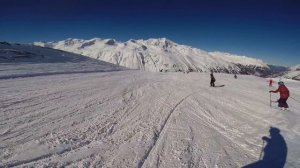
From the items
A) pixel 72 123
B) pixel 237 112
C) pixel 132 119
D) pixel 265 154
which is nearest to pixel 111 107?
pixel 132 119

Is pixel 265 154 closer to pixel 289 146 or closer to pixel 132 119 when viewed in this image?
pixel 289 146

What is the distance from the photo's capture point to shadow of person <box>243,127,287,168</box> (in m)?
7.00

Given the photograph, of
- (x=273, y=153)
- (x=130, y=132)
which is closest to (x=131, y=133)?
(x=130, y=132)

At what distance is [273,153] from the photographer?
780cm

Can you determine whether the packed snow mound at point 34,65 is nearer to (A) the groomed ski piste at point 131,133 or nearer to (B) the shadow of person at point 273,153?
(A) the groomed ski piste at point 131,133

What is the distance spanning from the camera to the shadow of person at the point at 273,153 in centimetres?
700

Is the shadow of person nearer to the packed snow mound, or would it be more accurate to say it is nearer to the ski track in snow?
the ski track in snow

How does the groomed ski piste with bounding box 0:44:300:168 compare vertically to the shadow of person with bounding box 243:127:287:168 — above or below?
above

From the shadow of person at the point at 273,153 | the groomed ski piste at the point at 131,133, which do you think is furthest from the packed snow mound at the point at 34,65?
the shadow of person at the point at 273,153

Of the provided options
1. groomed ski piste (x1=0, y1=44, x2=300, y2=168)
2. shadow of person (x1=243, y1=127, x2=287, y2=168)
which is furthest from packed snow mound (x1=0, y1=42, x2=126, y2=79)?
shadow of person (x1=243, y1=127, x2=287, y2=168)

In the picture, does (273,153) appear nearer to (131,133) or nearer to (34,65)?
(131,133)

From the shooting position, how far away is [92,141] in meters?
8.05

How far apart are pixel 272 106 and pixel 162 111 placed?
7.70m

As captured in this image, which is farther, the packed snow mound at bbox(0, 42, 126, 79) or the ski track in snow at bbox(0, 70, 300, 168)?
the packed snow mound at bbox(0, 42, 126, 79)
